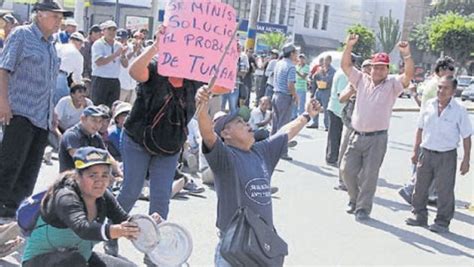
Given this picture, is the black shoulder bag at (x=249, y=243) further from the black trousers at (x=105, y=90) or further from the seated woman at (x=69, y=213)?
the black trousers at (x=105, y=90)

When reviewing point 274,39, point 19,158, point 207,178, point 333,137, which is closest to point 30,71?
point 19,158

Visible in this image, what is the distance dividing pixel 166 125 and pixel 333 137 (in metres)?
6.28

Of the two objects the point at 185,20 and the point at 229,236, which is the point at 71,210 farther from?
the point at 185,20

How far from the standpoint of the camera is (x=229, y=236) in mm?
4109

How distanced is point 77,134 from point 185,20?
6.37ft

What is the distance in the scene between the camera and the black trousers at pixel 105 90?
10.6 m

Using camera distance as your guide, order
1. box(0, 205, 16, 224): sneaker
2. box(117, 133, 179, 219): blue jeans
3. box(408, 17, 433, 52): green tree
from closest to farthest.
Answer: box(117, 133, 179, 219): blue jeans < box(0, 205, 16, 224): sneaker < box(408, 17, 433, 52): green tree

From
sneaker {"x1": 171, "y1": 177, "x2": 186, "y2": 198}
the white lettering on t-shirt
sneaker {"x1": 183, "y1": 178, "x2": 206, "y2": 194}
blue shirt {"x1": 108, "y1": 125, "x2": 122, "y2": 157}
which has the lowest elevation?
sneaker {"x1": 183, "y1": 178, "x2": 206, "y2": 194}

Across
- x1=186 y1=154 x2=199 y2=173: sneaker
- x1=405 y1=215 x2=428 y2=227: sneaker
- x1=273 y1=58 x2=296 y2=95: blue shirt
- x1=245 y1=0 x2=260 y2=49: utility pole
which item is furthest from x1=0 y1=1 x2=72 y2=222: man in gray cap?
x1=245 y1=0 x2=260 y2=49: utility pole

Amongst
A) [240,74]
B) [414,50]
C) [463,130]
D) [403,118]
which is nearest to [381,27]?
[414,50]

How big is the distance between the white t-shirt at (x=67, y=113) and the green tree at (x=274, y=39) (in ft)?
128

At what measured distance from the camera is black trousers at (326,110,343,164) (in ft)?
35.2

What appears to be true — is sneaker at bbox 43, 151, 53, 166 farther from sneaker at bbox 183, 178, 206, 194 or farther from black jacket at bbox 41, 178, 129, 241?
black jacket at bbox 41, 178, 129, 241

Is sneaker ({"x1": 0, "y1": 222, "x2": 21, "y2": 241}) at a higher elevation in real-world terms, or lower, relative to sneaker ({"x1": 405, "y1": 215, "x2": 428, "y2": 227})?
higher
